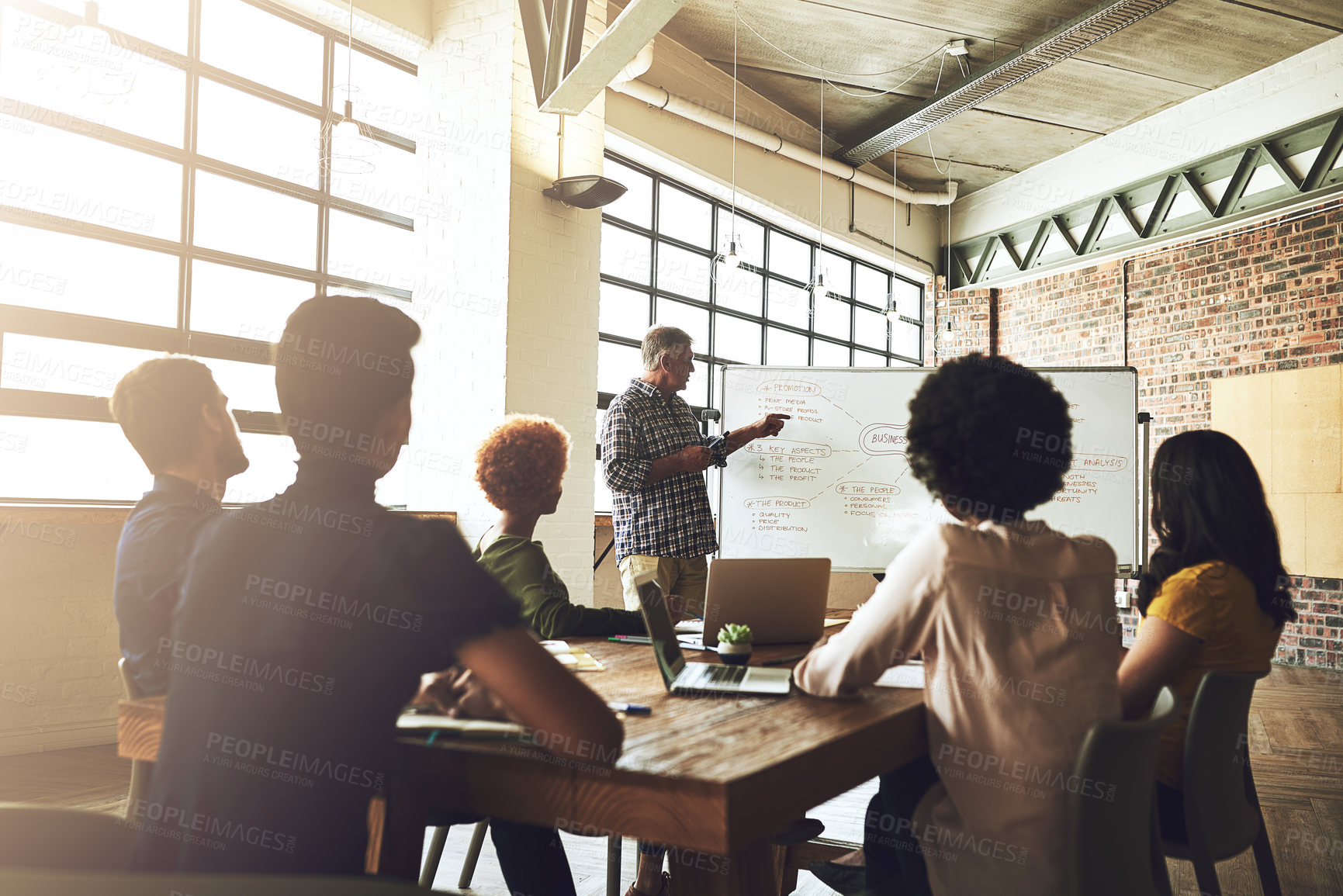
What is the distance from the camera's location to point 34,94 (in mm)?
3668

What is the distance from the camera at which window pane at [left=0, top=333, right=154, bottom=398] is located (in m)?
3.61

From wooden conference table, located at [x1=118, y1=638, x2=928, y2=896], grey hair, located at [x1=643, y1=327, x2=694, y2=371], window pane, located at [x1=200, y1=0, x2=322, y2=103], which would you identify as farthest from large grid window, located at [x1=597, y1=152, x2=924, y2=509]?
wooden conference table, located at [x1=118, y1=638, x2=928, y2=896]

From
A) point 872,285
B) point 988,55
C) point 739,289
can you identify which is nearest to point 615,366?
point 739,289

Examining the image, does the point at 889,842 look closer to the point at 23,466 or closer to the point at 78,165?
the point at 23,466

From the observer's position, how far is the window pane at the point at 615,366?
617cm

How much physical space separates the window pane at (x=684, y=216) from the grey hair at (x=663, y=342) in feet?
11.0

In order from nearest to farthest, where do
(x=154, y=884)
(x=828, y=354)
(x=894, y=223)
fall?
(x=154, y=884) < (x=828, y=354) < (x=894, y=223)

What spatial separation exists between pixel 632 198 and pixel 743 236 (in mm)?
1415

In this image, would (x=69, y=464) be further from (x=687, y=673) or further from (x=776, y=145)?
(x=776, y=145)

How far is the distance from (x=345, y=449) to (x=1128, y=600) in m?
8.10

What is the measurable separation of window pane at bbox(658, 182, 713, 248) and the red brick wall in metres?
2.96

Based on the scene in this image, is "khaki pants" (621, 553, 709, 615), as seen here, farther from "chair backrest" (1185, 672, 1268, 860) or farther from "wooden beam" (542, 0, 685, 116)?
"chair backrest" (1185, 672, 1268, 860)

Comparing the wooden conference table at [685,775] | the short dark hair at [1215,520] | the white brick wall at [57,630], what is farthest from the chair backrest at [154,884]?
the white brick wall at [57,630]

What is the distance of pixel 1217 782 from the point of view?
173cm
